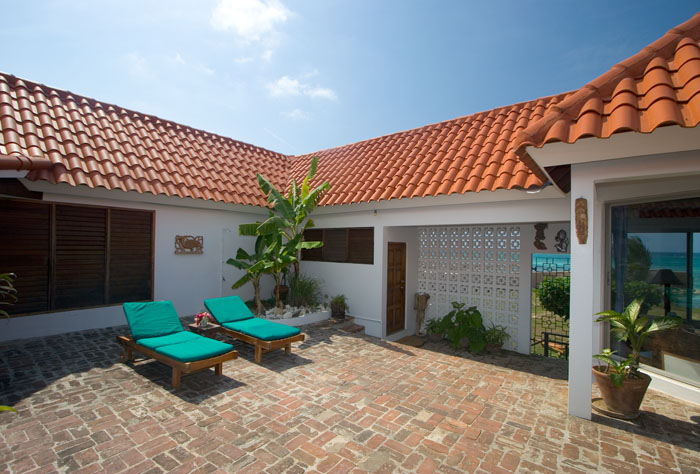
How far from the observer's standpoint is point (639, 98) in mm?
3809

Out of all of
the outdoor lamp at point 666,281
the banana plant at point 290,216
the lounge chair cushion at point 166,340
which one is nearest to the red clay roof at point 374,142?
the banana plant at point 290,216

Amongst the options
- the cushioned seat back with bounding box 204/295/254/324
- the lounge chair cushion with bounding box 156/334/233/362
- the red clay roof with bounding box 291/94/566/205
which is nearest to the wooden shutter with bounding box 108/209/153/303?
the cushioned seat back with bounding box 204/295/254/324

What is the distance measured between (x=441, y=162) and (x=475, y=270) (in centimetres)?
320

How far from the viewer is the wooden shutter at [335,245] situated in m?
10.1

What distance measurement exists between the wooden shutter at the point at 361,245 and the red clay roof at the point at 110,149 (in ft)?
9.88

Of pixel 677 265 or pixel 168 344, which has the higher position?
pixel 677 265

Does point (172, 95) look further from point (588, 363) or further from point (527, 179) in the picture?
point (588, 363)

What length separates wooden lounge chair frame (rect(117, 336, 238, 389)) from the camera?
482 centimetres

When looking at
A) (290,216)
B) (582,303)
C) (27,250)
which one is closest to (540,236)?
(582,303)

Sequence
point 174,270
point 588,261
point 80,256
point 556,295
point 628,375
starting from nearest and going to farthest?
point 588,261 < point 628,375 < point 80,256 < point 174,270 < point 556,295

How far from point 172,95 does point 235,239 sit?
432 cm

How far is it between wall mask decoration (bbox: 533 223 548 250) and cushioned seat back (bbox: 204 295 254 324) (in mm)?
7197

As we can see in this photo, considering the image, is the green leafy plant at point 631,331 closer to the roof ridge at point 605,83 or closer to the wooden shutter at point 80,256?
the roof ridge at point 605,83

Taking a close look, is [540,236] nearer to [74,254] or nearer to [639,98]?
[639,98]
